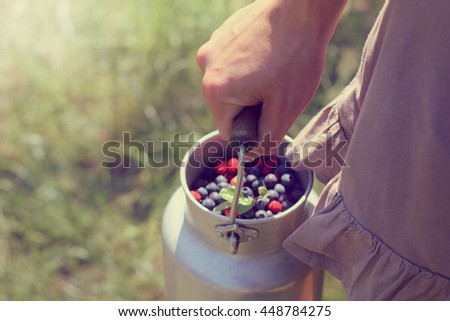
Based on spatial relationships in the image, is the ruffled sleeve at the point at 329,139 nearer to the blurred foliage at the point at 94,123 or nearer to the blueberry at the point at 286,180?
the blueberry at the point at 286,180

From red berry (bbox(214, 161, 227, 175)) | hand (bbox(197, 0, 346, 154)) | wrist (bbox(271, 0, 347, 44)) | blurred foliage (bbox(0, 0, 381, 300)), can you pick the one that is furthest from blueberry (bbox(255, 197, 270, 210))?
blurred foliage (bbox(0, 0, 381, 300))

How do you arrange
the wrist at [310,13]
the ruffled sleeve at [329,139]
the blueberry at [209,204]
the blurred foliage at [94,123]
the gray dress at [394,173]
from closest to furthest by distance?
the gray dress at [394,173], the wrist at [310,13], the ruffled sleeve at [329,139], the blueberry at [209,204], the blurred foliage at [94,123]

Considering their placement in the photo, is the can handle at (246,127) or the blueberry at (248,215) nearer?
the can handle at (246,127)

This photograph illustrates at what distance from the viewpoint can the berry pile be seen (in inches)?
41.4

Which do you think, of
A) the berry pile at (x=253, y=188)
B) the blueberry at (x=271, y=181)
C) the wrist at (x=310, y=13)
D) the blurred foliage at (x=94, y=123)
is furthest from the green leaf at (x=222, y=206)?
the blurred foliage at (x=94, y=123)

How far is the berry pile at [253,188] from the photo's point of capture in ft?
3.45

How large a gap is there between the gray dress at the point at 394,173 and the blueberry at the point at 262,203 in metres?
0.09

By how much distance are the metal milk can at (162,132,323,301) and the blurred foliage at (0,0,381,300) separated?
1.50ft

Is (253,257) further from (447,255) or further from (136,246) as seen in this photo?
(136,246)

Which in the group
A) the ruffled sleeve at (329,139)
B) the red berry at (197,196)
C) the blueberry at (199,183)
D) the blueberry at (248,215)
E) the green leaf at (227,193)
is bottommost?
the blueberry at (248,215)

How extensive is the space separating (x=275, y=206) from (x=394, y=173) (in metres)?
0.31

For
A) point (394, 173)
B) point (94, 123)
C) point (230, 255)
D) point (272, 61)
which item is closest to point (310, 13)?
point (272, 61)
